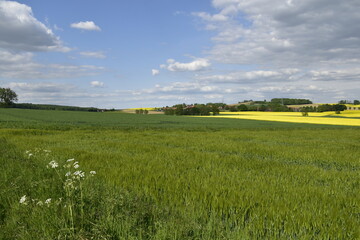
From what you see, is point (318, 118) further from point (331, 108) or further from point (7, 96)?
point (7, 96)

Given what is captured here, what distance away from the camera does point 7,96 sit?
4653 inches

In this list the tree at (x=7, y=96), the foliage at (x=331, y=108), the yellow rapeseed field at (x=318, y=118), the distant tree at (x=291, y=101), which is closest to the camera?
the yellow rapeseed field at (x=318, y=118)

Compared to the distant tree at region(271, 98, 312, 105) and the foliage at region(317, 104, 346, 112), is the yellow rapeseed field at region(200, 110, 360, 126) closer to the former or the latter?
the foliage at region(317, 104, 346, 112)

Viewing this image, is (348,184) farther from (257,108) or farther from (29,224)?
(257,108)

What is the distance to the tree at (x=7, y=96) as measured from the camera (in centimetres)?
11625

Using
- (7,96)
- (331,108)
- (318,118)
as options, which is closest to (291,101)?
(331,108)

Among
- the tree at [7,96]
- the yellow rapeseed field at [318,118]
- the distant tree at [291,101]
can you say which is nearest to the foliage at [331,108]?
the yellow rapeseed field at [318,118]

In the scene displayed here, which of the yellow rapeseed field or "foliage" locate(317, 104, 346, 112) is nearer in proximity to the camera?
the yellow rapeseed field

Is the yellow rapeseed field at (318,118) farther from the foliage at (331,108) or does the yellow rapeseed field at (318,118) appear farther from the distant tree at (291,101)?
the distant tree at (291,101)

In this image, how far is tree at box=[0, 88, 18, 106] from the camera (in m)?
116

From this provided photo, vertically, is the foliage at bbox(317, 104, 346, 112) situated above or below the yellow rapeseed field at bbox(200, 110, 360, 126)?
above

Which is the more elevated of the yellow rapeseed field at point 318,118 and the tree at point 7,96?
the tree at point 7,96

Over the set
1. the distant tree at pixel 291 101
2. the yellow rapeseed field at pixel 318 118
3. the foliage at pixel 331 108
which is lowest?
the yellow rapeseed field at pixel 318 118

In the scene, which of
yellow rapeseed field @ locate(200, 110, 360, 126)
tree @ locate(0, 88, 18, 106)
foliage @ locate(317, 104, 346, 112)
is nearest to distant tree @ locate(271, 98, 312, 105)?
foliage @ locate(317, 104, 346, 112)
